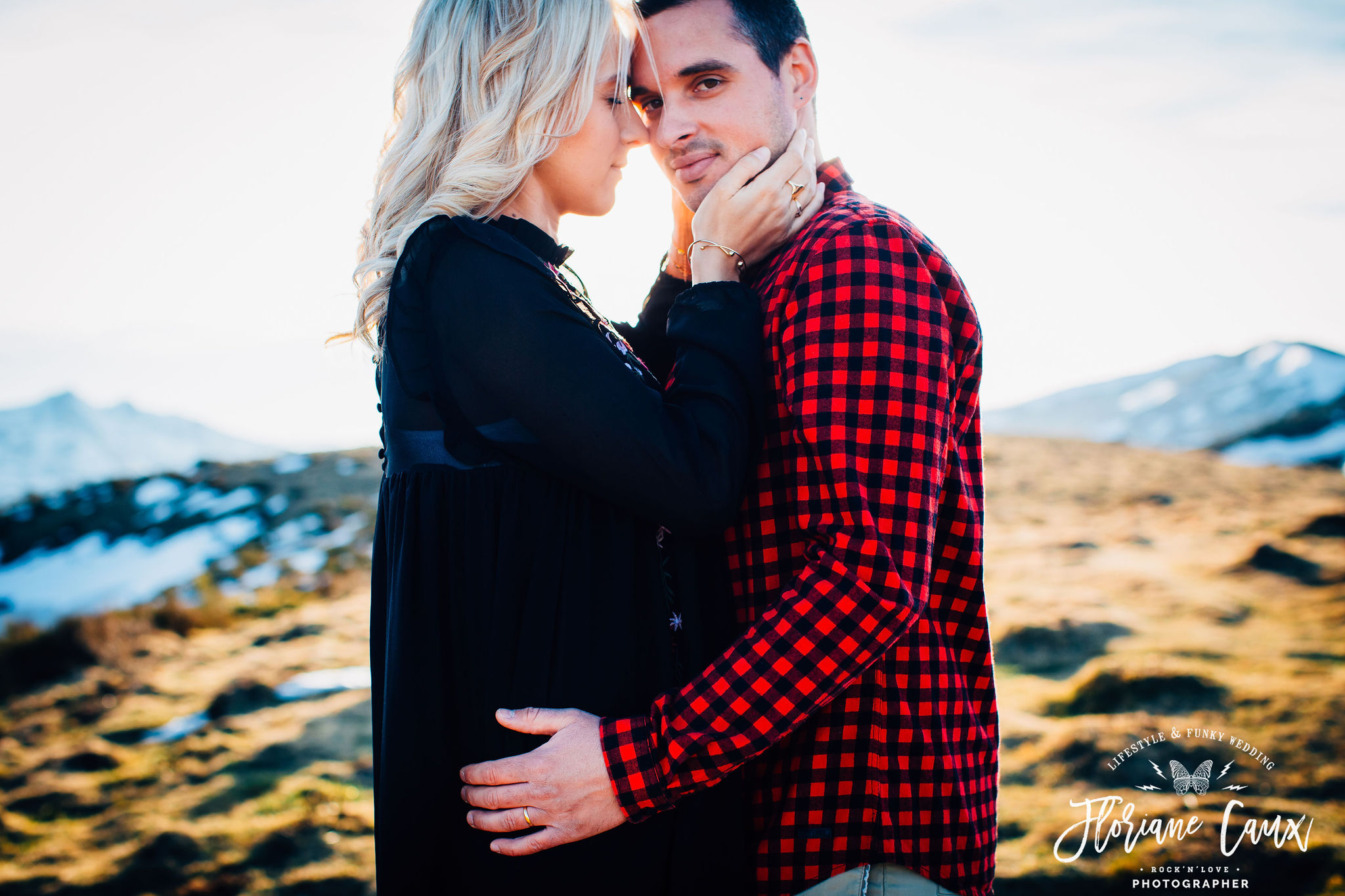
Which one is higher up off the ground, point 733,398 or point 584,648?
point 733,398

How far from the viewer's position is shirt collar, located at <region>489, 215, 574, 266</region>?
160cm

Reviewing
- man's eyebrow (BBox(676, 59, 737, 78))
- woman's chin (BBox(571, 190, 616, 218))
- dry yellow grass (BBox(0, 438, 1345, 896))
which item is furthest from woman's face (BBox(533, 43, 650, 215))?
dry yellow grass (BBox(0, 438, 1345, 896))

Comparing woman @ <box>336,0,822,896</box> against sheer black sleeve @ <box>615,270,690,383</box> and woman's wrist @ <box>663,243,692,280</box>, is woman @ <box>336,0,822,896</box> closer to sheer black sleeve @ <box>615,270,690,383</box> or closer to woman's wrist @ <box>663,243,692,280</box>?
sheer black sleeve @ <box>615,270,690,383</box>

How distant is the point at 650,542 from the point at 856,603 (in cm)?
43

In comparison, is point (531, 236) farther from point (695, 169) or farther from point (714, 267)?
point (695, 169)

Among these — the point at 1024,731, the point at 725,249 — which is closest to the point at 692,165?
the point at 725,249

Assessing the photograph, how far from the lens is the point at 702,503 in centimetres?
139

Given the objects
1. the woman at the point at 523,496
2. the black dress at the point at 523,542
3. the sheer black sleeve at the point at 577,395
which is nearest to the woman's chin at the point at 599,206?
the woman at the point at 523,496

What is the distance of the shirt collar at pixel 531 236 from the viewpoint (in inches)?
63.0

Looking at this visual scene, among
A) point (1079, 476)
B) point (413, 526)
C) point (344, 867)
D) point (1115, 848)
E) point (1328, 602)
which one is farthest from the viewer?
point (1079, 476)

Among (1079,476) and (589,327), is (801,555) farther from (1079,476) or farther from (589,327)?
(1079,476)

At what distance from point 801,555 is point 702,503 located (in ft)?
1.02

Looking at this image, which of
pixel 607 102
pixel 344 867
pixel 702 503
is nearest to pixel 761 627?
pixel 702 503

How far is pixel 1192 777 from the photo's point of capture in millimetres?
4746
